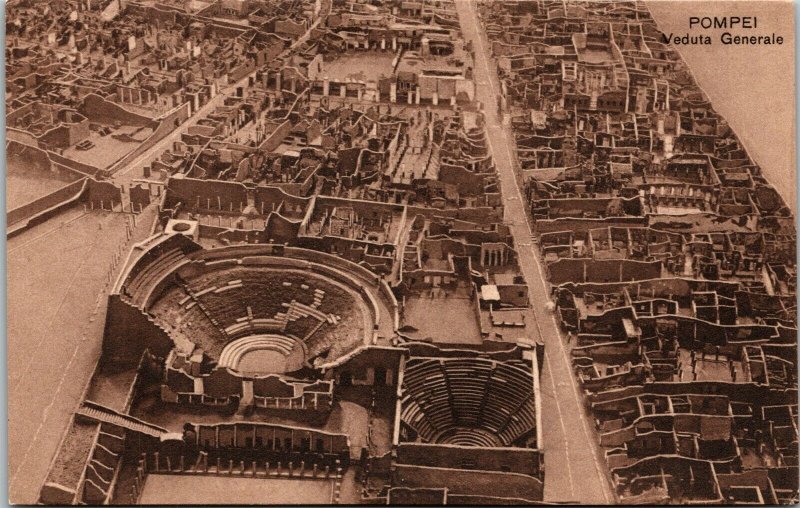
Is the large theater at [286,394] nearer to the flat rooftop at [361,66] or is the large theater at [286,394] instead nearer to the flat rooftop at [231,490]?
the flat rooftop at [231,490]

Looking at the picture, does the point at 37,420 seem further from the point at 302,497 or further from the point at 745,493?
the point at 745,493

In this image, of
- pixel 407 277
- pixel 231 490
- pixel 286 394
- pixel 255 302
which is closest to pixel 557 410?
pixel 407 277

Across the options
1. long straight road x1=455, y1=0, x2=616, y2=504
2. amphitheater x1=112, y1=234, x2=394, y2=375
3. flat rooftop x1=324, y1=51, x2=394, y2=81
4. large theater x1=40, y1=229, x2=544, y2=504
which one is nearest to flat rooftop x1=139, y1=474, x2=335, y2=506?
→ large theater x1=40, y1=229, x2=544, y2=504

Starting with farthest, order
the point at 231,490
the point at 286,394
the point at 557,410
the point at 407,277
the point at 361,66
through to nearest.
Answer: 1. the point at 361,66
2. the point at 407,277
3. the point at 557,410
4. the point at 286,394
5. the point at 231,490

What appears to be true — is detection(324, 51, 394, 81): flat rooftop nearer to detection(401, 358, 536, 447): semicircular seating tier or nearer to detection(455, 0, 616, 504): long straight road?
detection(455, 0, 616, 504): long straight road

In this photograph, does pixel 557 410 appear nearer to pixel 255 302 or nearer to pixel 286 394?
pixel 286 394

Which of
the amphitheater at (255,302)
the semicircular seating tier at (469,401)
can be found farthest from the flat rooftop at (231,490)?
the amphitheater at (255,302)

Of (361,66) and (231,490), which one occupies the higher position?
(361,66)
